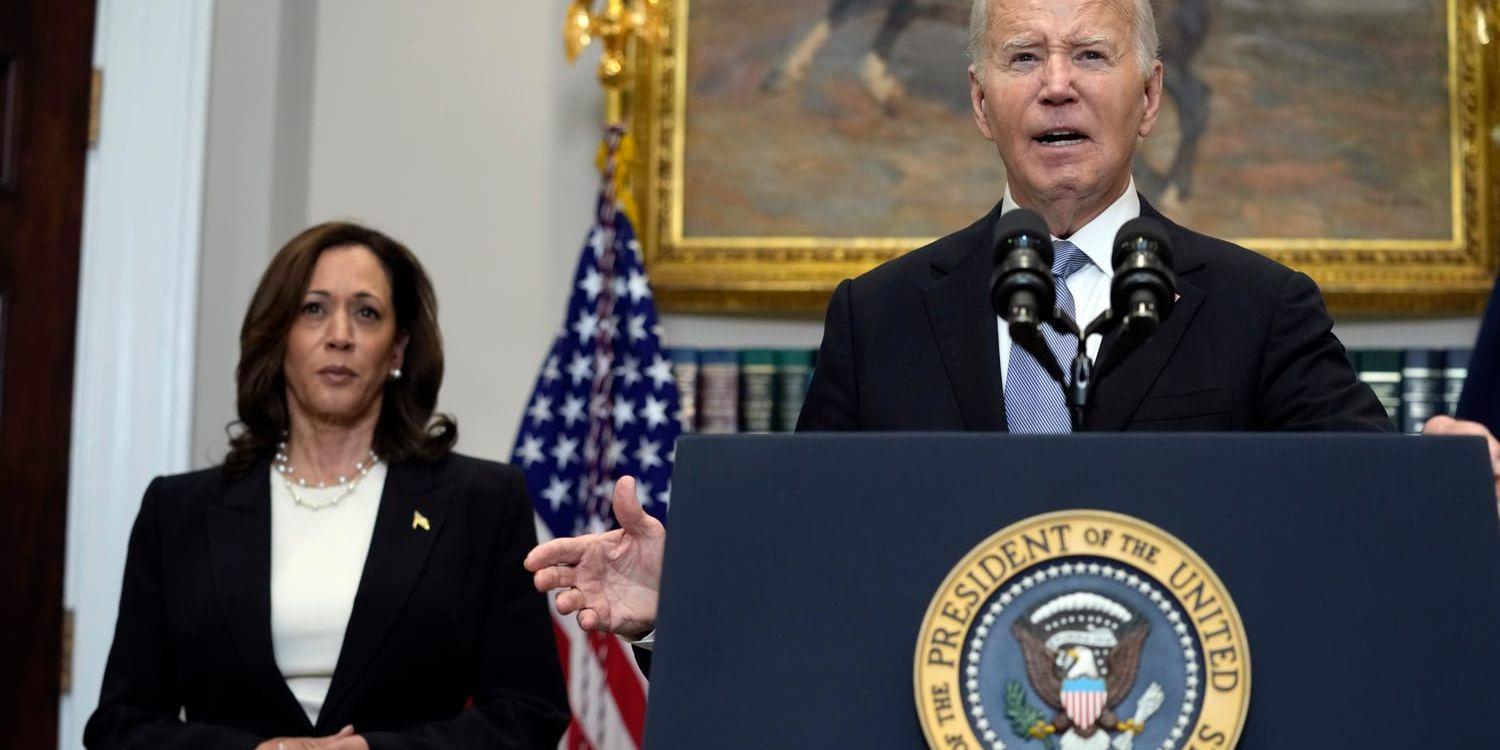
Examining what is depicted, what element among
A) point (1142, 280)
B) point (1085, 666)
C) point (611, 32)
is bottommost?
point (1085, 666)

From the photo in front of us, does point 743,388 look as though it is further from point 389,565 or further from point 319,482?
point 389,565

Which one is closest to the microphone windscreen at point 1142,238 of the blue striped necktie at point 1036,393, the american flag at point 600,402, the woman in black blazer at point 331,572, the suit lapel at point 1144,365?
the suit lapel at point 1144,365

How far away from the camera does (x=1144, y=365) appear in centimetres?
207

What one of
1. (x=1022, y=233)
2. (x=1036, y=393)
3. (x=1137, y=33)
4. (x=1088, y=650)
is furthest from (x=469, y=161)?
(x=1088, y=650)

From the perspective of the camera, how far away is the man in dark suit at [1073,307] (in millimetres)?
2057

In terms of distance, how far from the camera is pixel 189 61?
4969 millimetres

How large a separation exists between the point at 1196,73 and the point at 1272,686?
13.5 ft

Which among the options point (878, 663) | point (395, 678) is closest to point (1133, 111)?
point (878, 663)

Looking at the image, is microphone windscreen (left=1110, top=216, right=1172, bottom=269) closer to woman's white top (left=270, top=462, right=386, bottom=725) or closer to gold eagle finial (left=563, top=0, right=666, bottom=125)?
woman's white top (left=270, top=462, right=386, bottom=725)

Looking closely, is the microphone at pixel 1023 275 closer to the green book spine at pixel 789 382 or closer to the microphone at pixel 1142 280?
the microphone at pixel 1142 280

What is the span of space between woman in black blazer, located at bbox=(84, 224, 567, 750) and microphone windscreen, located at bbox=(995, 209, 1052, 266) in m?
2.01

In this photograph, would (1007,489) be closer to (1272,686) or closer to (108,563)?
(1272,686)

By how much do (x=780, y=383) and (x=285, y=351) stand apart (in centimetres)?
169

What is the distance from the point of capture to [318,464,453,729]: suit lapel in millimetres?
3371
